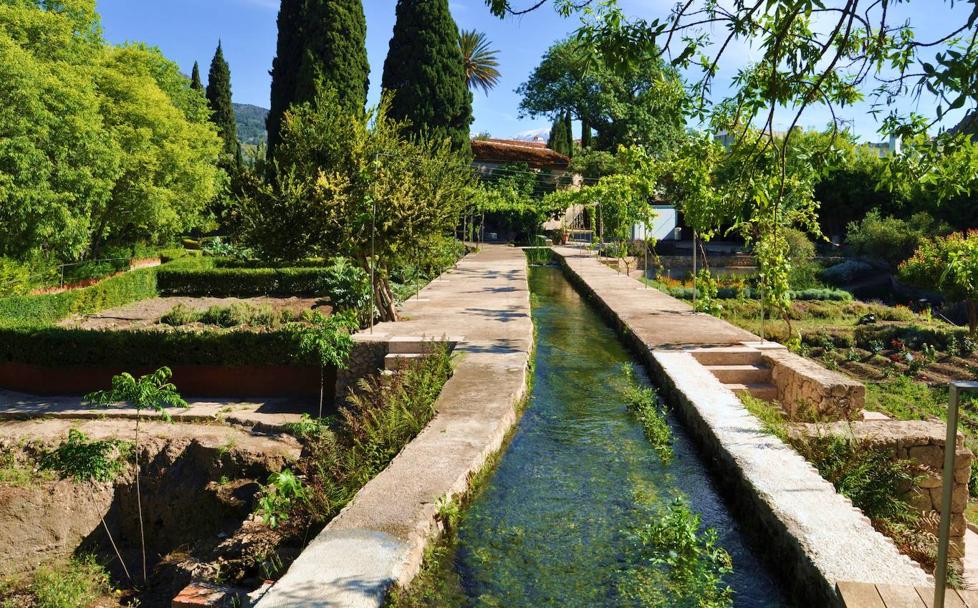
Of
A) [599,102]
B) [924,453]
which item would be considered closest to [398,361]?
[924,453]

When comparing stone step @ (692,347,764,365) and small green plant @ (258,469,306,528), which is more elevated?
stone step @ (692,347,764,365)

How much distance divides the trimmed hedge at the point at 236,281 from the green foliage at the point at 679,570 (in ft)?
61.1

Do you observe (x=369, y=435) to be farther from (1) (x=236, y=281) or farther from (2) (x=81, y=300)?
(1) (x=236, y=281)

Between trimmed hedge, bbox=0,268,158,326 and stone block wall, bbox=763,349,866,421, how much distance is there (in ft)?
38.4

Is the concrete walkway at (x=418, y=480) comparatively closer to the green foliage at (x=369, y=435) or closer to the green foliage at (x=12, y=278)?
the green foliage at (x=369, y=435)

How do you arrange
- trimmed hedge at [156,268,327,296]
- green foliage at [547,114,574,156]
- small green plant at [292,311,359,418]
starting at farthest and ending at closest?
green foliage at [547,114,574,156]
trimmed hedge at [156,268,327,296]
small green plant at [292,311,359,418]

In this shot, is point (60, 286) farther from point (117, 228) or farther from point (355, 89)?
point (355, 89)

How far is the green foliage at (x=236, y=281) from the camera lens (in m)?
22.5

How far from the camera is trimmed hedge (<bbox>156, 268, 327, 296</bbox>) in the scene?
2245 cm

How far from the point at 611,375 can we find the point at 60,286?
16.8m

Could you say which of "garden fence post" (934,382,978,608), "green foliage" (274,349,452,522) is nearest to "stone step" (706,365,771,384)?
"green foliage" (274,349,452,522)

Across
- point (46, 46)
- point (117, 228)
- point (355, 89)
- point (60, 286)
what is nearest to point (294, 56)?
point (355, 89)

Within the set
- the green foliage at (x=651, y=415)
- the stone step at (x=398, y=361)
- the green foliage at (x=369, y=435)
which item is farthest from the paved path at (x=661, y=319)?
the green foliage at (x=369, y=435)

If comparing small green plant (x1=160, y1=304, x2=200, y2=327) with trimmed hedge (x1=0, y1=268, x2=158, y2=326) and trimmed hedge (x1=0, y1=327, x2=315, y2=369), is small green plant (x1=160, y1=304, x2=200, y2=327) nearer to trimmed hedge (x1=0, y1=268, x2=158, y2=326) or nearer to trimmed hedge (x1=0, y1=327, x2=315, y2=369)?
trimmed hedge (x1=0, y1=268, x2=158, y2=326)
